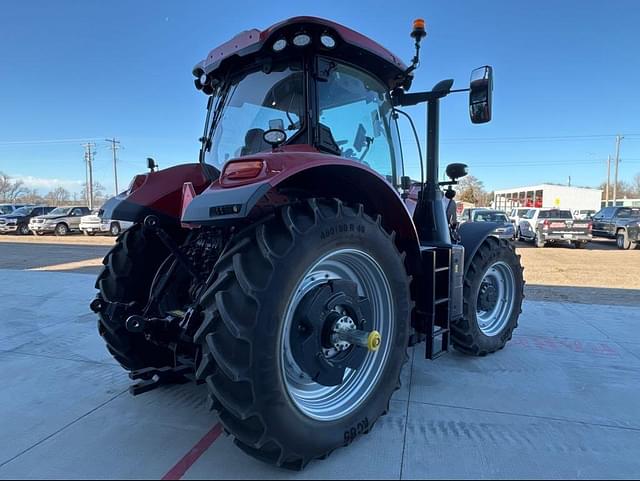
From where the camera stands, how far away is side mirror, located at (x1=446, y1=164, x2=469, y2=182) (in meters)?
3.72

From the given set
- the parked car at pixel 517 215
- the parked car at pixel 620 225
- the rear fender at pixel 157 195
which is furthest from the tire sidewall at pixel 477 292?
the parked car at pixel 517 215

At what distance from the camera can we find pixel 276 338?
1948 millimetres

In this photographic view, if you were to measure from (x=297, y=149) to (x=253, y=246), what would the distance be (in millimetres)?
794

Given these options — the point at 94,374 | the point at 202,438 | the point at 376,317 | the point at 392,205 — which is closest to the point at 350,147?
the point at 392,205

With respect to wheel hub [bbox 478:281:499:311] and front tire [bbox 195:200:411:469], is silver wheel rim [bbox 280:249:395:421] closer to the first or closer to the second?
front tire [bbox 195:200:411:469]

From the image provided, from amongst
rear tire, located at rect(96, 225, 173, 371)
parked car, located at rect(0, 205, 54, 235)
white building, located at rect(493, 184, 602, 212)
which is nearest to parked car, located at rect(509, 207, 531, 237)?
rear tire, located at rect(96, 225, 173, 371)

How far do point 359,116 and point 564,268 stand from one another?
10.8m

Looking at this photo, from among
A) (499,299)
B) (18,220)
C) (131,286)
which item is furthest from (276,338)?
(18,220)

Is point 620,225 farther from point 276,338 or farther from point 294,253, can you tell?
point 276,338

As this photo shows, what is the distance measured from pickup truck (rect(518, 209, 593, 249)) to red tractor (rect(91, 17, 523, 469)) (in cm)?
1572

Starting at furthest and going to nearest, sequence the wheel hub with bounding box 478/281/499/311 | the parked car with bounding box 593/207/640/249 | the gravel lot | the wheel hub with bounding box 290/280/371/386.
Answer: the parked car with bounding box 593/207/640/249
the gravel lot
the wheel hub with bounding box 478/281/499/311
the wheel hub with bounding box 290/280/371/386

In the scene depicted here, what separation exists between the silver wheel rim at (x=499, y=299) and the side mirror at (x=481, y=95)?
1.61 m

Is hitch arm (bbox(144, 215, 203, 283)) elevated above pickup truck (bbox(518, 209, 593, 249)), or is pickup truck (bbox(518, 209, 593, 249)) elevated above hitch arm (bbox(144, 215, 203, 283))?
hitch arm (bbox(144, 215, 203, 283))

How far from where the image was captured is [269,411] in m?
1.93
